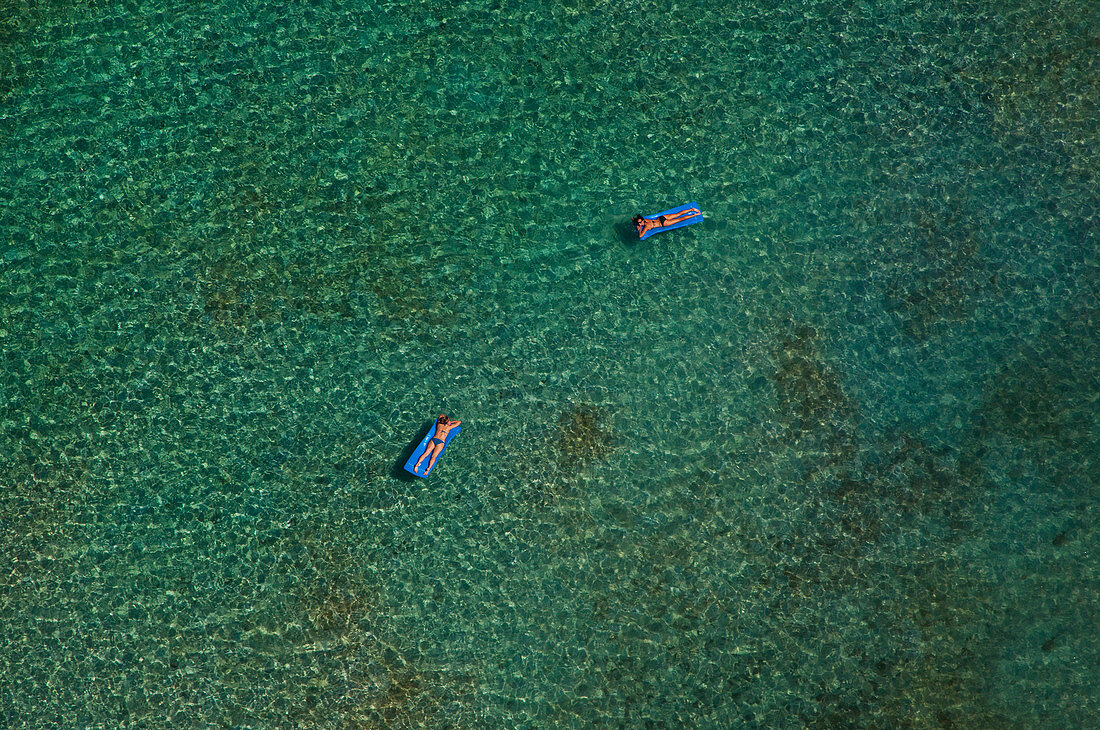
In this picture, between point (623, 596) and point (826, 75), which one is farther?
point (826, 75)

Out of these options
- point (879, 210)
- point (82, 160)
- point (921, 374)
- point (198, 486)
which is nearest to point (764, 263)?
point (879, 210)

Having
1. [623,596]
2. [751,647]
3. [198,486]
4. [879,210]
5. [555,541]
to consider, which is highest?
[879,210]

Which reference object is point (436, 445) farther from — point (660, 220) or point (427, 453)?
point (660, 220)

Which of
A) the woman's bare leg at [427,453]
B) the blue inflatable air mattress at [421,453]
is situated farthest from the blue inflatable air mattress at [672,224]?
the woman's bare leg at [427,453]

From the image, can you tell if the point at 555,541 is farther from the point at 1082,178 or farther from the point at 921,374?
the point at 1082,178

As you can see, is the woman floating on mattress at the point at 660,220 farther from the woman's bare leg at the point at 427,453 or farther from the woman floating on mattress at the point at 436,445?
the woman's bare leg at the point at 427,453

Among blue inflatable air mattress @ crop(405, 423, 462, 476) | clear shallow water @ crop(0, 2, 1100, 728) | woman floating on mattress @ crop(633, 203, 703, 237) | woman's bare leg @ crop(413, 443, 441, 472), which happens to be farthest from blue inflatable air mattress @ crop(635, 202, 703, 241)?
woman's bare leg @ crop(413, 443, 441, 472)
